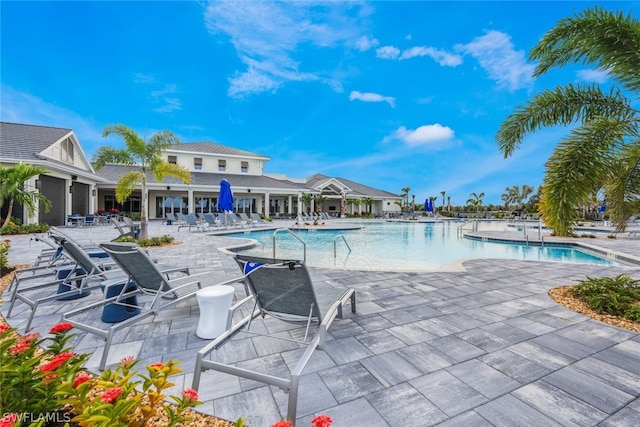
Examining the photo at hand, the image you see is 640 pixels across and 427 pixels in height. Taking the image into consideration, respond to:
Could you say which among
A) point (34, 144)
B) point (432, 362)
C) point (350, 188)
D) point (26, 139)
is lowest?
point (432, 362)

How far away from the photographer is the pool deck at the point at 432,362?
6.99 ft

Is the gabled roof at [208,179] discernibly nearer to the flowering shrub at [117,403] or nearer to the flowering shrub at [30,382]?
the flowering shrub at [30,382]

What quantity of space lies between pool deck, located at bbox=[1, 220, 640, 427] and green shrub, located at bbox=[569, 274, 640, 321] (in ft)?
1.58

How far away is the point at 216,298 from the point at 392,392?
6.60ft

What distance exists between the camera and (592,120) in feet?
15.5

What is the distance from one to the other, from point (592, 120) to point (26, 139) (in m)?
25.4

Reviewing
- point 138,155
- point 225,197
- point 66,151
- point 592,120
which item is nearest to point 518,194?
point 225,197

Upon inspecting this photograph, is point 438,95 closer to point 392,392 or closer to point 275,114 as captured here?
point 275,114

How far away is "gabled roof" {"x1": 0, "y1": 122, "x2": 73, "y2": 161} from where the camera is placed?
15.1m

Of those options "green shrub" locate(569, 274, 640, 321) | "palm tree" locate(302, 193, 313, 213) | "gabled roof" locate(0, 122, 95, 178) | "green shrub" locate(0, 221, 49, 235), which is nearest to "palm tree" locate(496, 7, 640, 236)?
"green shrub" locate(569, 274, 640, 321)

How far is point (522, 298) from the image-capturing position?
4805 millimetres

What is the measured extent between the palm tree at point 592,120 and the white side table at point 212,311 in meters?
5.33

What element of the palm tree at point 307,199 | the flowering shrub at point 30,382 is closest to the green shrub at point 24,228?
the flowering shrub at point 30,382

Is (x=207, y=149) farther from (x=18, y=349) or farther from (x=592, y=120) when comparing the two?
(x=18, y=349)
